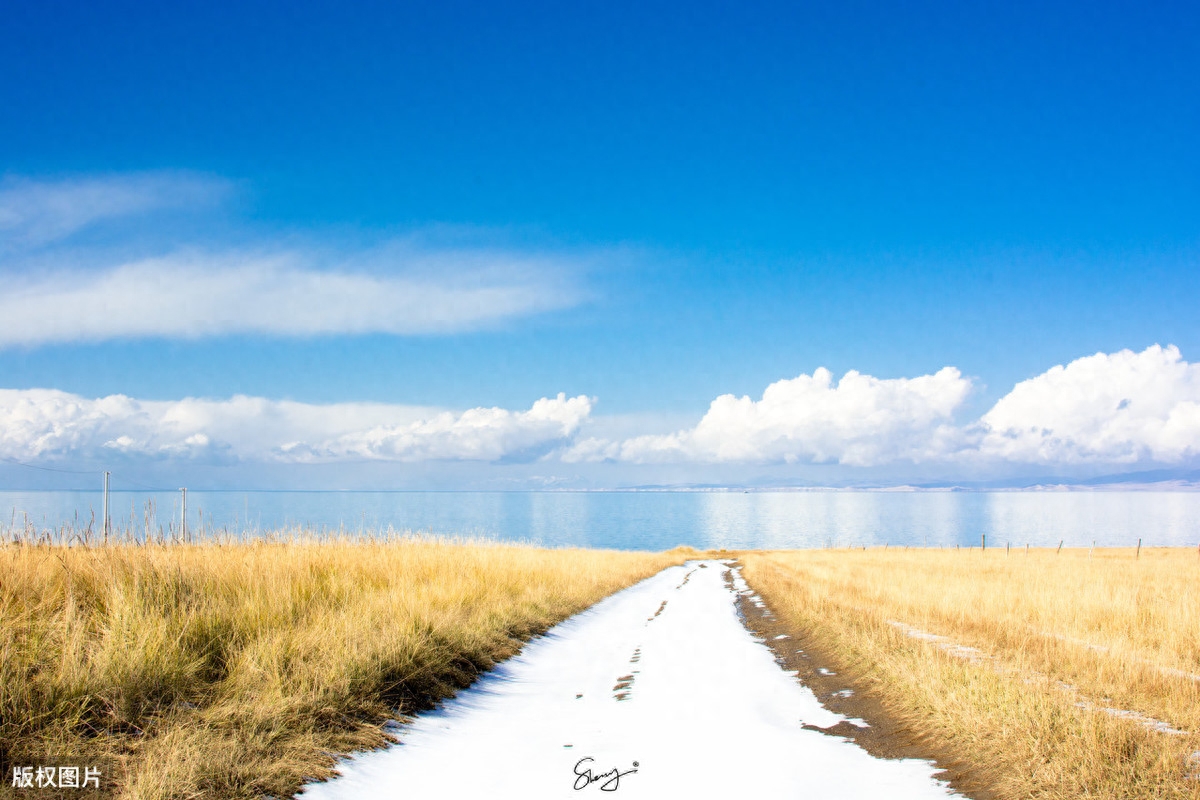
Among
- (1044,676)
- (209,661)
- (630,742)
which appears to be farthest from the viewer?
(1044,676)

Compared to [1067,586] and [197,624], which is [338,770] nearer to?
[197,624]

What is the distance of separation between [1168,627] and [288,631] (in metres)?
14.6

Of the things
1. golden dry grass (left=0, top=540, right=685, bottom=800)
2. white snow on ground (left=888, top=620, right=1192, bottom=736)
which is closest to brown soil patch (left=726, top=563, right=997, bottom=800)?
white snow on ground (left=888, top=620, right=1192, bottom=736)

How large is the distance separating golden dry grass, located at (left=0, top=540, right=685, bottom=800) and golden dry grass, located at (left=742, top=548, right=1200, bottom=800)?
548 centimetres

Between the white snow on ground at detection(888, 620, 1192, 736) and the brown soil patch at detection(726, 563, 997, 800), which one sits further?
the white snow on ground at detection(888, 620, 1192, 736)

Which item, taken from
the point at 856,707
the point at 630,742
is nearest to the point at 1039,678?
the point at 856,707

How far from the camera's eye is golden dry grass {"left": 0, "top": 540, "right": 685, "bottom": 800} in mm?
4801

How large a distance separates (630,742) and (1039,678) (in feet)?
15.8

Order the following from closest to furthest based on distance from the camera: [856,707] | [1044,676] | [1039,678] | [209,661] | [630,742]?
[630,742] → [209,661] → [1039,678] → [1044,676] → [856,707]

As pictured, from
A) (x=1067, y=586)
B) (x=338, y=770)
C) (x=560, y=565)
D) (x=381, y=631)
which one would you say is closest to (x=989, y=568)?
(x=1067, y=586)

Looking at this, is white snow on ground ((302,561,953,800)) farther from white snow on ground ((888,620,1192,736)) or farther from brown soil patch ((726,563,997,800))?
white snow on ground ((888,620,1192,736))

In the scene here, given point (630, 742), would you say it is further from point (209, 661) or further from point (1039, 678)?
point (1039, 678)

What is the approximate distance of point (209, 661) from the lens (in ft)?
22.7

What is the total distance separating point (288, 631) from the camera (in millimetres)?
7910
